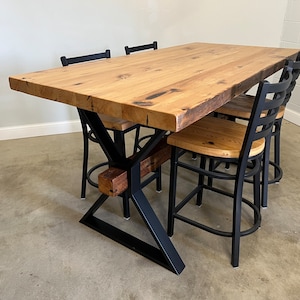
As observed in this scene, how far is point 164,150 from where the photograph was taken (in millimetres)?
1801

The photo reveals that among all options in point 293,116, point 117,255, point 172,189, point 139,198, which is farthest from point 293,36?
point 117,255

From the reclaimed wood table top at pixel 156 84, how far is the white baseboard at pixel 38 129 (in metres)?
1.50

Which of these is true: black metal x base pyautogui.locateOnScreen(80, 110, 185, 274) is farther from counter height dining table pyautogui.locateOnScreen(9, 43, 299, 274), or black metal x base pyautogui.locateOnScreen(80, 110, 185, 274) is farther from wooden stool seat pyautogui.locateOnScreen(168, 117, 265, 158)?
wooden stool seat pyautogui.locateOnScreen(168, 117, 265, 158)

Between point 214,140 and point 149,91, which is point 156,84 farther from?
point 214,140

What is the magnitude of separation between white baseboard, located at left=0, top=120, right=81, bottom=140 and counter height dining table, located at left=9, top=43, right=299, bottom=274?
1.48 metres

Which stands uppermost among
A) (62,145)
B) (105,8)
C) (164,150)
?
(105,8)

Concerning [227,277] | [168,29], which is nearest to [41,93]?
[227,277]

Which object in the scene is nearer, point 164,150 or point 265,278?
point 265,278

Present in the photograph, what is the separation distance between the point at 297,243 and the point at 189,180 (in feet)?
2.83

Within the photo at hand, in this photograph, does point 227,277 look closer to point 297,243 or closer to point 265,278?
point 265,278

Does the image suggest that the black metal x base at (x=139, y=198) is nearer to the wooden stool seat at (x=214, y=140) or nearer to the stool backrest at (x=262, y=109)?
the wooden stool seat at (x=214, y=140)

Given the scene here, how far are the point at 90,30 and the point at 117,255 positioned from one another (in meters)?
2.21

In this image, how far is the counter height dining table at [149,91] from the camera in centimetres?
108

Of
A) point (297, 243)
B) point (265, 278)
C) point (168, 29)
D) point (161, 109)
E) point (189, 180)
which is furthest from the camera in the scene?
point (168, 29)
